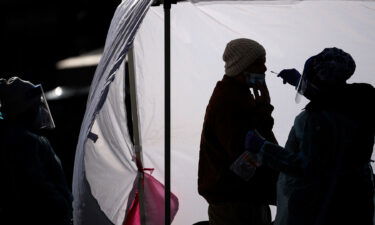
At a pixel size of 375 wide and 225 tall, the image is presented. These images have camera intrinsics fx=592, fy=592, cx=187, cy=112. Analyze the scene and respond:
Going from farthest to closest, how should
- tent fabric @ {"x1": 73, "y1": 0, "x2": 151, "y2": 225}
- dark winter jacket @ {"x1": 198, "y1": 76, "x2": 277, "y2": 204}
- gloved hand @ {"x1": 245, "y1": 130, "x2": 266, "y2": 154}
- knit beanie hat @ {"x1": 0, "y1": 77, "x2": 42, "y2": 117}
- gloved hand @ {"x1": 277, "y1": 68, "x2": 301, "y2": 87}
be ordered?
tent fabric @ {"x1": 73, "y1": 0, "x2": 151, "y2": 225}
gloved hand @ {"x1": 277, "y1": 68, "x2": 301, "y2": 87}
knit beanie hat @ {"x1": 0, "y1": 77, "x2": 42, "y2": 117}
dark winter jacket @ {"x1": 198, "y1": 76, "x2": 277, "y2": 204}
gloved hand @ {"x1": 245, "y1": 130, "x2": 266, "y2": 154}

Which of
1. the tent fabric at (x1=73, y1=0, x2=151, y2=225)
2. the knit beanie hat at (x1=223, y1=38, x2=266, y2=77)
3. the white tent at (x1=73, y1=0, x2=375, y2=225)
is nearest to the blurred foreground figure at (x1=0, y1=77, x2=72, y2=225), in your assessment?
the tent fabric at (x1=73, y1=0, x2=151, y2=225)

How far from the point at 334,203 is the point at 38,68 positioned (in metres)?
7.20

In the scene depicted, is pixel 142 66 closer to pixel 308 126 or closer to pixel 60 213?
pixel 60 213

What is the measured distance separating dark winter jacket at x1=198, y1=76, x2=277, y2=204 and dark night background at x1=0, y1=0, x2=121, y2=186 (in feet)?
17.8

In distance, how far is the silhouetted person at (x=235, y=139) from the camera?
2945 mm

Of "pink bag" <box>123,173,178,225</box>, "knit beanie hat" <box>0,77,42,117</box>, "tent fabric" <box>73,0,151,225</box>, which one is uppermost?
"knit beanie hat" <box>0,77,42,117</box>

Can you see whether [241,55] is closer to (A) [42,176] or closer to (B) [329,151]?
(B) [329,151]

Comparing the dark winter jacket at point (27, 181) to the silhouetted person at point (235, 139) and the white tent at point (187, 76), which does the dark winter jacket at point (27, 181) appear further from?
the silhouetted person at point (235, 139)

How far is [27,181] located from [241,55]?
1.25 m

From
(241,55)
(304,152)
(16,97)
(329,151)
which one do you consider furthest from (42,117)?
(329,151)

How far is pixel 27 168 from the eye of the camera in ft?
9.69

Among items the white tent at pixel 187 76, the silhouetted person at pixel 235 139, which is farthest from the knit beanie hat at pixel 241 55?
the white tent at pixel 187 76

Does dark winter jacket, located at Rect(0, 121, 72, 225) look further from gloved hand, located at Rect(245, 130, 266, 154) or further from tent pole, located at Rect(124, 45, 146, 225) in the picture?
tent pole, located at Rect(124, 45, 146, 225)

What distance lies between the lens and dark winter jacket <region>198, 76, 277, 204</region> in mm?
2928
